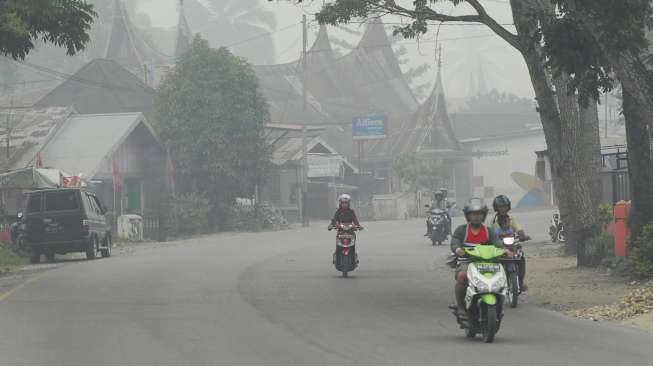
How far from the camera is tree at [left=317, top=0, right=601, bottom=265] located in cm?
2105

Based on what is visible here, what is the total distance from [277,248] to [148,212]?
653 inches

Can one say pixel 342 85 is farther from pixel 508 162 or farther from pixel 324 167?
pixel 324 167

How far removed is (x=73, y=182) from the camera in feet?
132

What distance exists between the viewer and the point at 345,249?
22.8 metres

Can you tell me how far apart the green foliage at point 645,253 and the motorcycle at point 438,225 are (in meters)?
17.3

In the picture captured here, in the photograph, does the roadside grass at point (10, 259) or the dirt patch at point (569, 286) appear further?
Answer: the roadside grass at point (10, 259)

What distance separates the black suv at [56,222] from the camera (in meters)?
30.2

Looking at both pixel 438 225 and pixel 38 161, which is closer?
pixel 438 225

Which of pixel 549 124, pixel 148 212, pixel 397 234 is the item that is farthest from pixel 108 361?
pixel 148 212

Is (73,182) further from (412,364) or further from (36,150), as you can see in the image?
(412,364)

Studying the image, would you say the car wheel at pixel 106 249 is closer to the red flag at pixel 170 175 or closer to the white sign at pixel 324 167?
the red flag at pixel 170 175

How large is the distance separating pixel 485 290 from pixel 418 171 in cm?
6321

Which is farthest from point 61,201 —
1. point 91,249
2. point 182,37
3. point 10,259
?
point 182,37

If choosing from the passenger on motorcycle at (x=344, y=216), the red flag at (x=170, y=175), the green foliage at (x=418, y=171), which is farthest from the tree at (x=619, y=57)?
the green foliage at (x=418, y=171)
